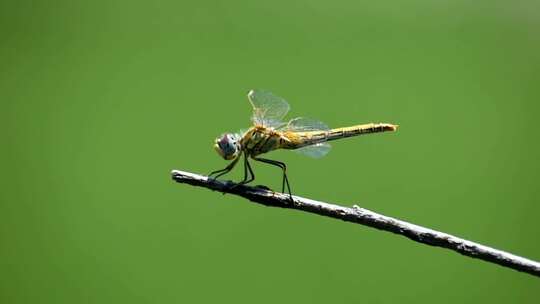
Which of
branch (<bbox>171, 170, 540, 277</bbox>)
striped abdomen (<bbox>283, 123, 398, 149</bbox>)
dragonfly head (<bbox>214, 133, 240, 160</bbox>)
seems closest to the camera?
branch (<bbox>171, 170, 540, 277</bbox>)

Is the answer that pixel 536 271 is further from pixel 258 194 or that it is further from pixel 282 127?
pixel 282 127

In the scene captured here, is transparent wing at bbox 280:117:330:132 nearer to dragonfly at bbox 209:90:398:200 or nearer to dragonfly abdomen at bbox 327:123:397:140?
dragonfly at bbox 209:90:398:200

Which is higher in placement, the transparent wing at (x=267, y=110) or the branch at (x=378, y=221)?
the transparent wing at (x=267, y=110)

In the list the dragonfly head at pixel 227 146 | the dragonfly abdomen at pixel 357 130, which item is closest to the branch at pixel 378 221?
the dragonfly head at pixel 227 146

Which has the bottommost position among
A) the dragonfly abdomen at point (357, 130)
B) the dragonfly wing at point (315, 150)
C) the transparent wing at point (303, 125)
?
the dragonfly wing at point (315, 150)

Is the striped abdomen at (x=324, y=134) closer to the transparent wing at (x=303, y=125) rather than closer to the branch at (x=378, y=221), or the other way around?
the transparent wing at (x=303, y=125)

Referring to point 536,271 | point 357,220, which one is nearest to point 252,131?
point 357,220

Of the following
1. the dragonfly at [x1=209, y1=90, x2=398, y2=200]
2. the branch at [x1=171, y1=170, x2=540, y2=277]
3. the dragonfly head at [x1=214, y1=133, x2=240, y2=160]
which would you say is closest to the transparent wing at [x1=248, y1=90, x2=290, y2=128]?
the dragonfly at [x1=209, y1=90, x2=398, y2=200]
